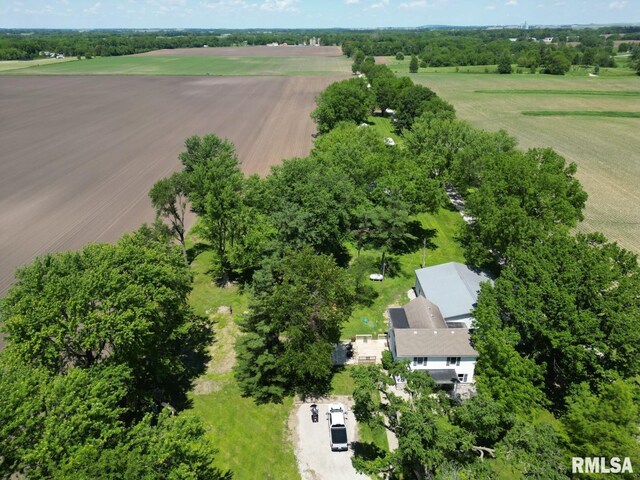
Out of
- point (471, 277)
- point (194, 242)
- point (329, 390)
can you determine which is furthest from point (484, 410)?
point (194, 242)

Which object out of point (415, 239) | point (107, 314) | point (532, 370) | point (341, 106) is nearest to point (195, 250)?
point (107, 314)

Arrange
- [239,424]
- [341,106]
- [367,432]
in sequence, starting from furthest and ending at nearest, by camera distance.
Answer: [341,106] → [239,424] → [367,432]

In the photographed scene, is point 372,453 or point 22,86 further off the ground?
point 22,86

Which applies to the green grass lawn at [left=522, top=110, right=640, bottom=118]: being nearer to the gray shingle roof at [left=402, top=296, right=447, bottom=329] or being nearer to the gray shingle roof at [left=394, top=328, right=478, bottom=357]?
the gray shingle roof at [left=402, top=296, right=447, bottom=329]

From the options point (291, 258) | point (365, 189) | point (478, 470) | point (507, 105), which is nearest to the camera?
point (478, 470)

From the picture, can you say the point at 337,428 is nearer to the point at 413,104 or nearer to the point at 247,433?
the point at 247,433

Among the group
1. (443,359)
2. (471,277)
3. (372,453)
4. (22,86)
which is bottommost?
(372,453)

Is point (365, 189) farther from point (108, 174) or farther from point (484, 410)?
point (108, 174)
